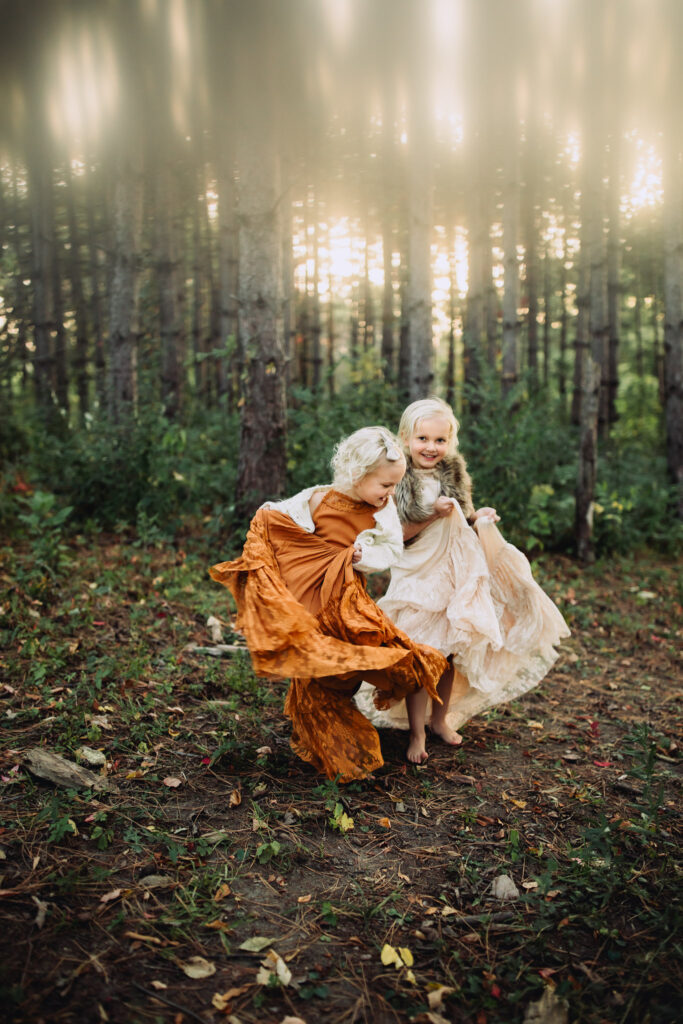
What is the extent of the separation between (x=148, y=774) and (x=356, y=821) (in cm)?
109

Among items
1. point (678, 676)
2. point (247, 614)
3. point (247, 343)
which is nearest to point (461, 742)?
point (247, 614)

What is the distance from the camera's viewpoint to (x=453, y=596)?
3752 millimetres

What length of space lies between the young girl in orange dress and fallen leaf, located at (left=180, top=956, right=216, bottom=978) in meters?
1.09

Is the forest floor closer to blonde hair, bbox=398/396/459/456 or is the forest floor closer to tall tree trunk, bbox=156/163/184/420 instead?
blonde hair, bbox=398/396/459/456

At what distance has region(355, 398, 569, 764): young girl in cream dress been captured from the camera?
369 centimetres

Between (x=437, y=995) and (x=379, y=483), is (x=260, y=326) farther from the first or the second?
(x=437, y=995)

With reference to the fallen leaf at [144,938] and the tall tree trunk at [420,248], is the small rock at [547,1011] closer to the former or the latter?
the fallen leaf at [144,938]

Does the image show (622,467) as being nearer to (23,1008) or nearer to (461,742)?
(461,742)

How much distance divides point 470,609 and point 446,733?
2.88ft

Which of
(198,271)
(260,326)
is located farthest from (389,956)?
(198,271)

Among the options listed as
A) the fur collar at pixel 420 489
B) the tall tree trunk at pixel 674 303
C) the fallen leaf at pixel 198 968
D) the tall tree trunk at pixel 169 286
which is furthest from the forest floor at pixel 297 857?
Answer: the tall tree trunk at pixel 169 286

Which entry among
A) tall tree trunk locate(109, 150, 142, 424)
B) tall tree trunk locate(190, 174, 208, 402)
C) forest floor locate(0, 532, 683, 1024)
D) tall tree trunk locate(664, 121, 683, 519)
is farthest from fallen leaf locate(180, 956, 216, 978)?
tall tree trunk locate(190, 174, 208, 402)

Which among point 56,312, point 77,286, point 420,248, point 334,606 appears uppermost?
point 77,286

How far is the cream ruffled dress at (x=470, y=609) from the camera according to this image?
3.72 metres
